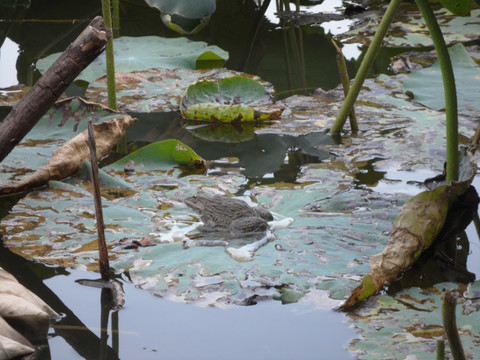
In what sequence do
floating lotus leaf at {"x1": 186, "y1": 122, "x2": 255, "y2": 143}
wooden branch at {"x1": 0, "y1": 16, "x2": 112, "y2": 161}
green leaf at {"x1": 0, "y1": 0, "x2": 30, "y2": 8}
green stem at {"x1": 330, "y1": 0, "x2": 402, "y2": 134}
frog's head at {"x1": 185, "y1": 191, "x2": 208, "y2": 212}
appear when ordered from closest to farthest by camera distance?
wooden branch at {"x1": 0, "y1": 16, "x2": 112, "y2": 161} < frog's head at {"x1": 185, "y1": 191, "x2": 208, "y2": 212} < green stem at {"x1": 330, "y1": 0, "x2": 402, "y2": 134} < floating lotus leaf at {"x1": 186, "y1": 122, "x2": 255, "y2": 143} < green leaf at {"x1": 0, "y1": 0, "x2": 30, "y2": 8}

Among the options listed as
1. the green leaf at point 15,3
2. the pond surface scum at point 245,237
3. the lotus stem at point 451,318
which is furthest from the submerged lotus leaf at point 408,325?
the green leaf at point 15,3

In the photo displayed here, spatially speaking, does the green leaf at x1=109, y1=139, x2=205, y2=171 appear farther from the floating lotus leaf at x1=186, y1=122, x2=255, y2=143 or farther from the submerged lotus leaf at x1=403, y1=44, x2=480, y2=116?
the submerged lotus leaf at x1=403, y1=44, x2=480, y2=116

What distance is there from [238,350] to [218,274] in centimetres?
31

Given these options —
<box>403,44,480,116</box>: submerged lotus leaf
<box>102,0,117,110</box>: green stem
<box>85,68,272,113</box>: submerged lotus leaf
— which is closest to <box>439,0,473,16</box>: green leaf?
<box>403,44,480,116</box>: submerged lotus leaf

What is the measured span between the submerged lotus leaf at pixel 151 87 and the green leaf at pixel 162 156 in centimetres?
85

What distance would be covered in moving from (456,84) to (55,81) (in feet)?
7.99

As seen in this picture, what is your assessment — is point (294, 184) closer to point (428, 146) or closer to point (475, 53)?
point (428, 146)

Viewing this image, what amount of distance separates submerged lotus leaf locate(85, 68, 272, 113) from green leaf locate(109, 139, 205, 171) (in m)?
0.85

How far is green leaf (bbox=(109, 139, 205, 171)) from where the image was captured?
3.02 meters

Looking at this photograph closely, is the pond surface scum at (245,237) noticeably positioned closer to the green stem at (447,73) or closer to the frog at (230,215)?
the frog at (230,215)

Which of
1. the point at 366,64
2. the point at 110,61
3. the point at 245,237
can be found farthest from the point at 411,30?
the point at 245,237

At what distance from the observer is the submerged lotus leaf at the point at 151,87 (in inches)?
154

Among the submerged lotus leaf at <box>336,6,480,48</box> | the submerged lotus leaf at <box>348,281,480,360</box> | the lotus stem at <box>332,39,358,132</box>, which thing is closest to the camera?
the submerged lotus leaf at <box>348,281,480,360</box>

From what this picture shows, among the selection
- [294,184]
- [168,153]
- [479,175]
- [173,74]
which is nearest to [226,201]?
[294,184]
